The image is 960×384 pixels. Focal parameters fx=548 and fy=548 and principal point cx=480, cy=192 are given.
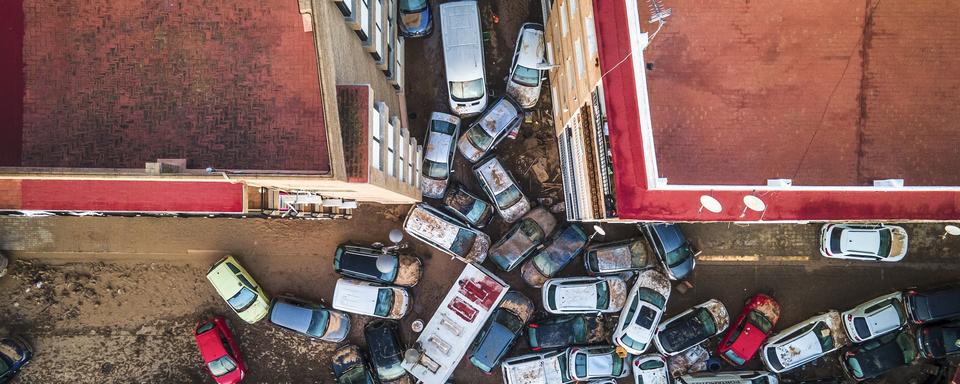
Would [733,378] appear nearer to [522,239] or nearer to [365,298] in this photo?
[522,239]

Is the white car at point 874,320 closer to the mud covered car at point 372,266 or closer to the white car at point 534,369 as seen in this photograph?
the white car at point 534,369

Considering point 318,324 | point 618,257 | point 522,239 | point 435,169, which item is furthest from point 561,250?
point 318,324

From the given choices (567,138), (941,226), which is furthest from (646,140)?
(941,226)

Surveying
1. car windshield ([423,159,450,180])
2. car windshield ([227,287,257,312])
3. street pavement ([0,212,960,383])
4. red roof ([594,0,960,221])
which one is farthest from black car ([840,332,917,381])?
car windshield ([227,287,257,312])

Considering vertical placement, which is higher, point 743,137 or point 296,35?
point 296,35

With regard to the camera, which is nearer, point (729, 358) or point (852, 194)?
point (852, 194)

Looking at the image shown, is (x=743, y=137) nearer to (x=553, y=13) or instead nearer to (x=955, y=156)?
(x=955, y=156)

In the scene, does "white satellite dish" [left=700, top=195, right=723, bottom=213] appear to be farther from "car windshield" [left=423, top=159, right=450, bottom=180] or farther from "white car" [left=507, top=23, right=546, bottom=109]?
"car windshield" [left=423, top=159, right=450, bottom=180]
